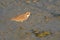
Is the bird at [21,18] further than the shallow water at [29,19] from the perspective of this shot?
Yes

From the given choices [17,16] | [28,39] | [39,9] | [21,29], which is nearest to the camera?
[28,39]

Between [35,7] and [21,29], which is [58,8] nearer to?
[35,7]

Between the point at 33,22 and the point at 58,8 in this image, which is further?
the point at 58,8

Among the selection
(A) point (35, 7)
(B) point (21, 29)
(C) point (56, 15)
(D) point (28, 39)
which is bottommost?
(D) point (28, 39)

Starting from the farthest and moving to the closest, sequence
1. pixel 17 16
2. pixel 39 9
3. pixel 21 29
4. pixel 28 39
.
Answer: pixel 39 9 → pixel 17 16 → pixel 21 29 → pixel 28 39

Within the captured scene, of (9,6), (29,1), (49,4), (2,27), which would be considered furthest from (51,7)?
(2,27)

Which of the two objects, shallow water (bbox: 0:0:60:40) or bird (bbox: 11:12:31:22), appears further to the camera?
bird (bbox: 11:12:31:22)

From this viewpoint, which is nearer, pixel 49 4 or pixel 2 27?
pixel 2 27

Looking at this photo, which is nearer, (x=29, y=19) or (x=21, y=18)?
(x=21, y=18)

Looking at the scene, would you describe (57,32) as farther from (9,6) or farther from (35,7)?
(9,6)

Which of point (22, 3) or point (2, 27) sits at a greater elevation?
point (22, 3)
